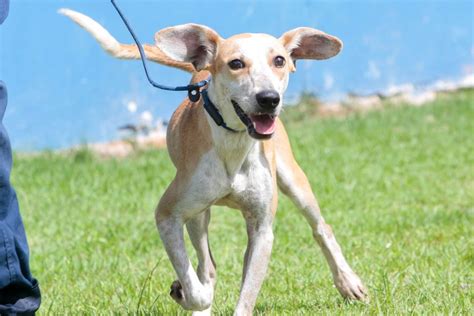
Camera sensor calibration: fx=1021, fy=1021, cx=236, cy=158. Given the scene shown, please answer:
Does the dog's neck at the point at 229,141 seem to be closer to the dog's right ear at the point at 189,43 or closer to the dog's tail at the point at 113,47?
the dog's right ear at the point at 189,43

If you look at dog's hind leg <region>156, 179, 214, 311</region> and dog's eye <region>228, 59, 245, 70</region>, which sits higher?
dog's eye <region>228, 59, 245, 70</region>

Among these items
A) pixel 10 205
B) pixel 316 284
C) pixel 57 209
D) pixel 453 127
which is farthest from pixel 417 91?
pixel 10 205

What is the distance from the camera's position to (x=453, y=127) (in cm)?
1098

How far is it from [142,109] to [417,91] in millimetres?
4187

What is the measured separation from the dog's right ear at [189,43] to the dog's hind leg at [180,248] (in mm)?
580

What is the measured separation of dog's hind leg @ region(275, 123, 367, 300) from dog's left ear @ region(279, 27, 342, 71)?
0.44m

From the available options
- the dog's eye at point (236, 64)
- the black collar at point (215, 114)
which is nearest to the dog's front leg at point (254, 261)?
the black collar at point (215, 114)

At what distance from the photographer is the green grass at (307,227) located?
507cm

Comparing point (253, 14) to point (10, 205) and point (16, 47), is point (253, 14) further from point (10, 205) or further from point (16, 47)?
point (10, 205)

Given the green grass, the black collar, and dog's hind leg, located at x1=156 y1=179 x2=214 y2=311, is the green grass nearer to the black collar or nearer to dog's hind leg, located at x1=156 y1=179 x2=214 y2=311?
dog's hind leg, located at x1=156 y1=179 x2=214 y2=311

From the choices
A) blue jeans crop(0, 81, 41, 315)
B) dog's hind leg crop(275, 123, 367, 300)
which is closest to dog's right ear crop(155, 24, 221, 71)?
dog's hind leg crop(275, 123, 367, 300)

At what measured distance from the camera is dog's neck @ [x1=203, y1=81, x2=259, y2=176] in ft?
14.5

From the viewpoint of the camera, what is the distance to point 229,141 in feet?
14.5

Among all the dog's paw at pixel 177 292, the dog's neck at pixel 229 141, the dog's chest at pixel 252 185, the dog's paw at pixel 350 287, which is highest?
the dog's neck at pixel 229 141
